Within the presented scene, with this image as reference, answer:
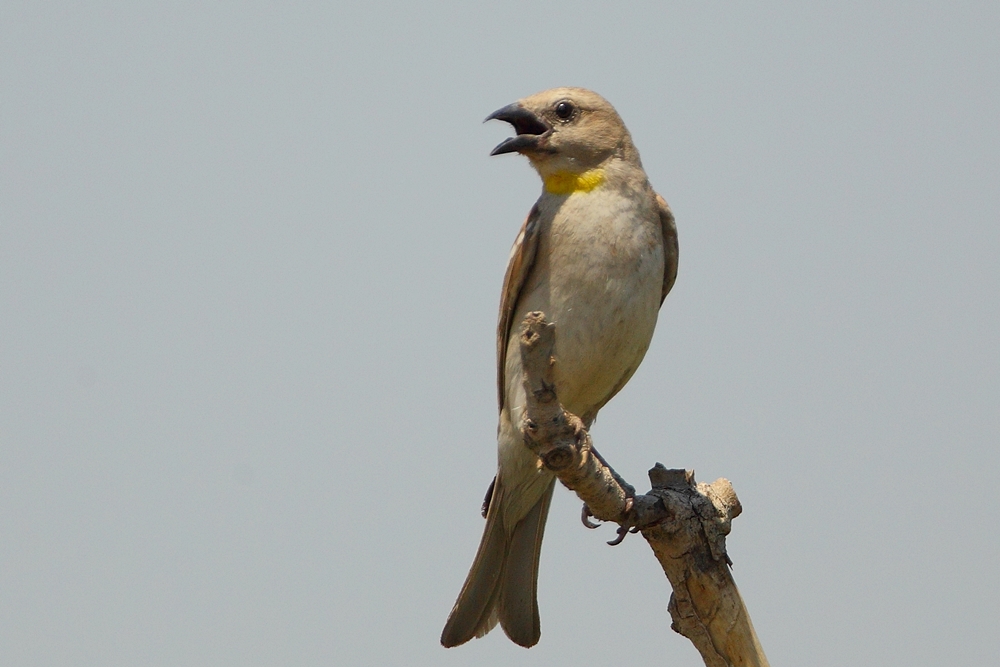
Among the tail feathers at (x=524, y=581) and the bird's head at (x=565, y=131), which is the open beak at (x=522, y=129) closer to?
the bird's head at (x=565, y=131)

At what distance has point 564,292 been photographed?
20.9 ft

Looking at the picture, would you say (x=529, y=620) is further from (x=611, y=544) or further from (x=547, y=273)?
(x=547, y=273)

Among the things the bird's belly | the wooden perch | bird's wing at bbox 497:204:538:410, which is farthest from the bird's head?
the wooden perch

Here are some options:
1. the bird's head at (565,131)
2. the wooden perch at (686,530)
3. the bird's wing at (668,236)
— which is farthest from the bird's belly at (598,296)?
the wooden perch at (686,530)

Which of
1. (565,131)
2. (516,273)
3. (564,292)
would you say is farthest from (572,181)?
(564,292)

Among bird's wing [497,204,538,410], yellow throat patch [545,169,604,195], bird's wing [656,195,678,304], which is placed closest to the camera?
bird's wing [497,204,538,410]

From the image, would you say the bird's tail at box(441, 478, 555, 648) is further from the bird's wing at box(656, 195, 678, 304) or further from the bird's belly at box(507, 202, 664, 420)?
the bird's wing at box(656, 195, 678, 304)

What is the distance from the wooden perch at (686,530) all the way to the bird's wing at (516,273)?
122 cm

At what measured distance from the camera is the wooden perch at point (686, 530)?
5488 mm

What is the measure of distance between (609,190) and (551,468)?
1947 millimetres

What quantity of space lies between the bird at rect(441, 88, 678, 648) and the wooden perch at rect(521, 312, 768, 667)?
2.53 ft

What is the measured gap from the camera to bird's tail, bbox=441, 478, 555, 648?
6887 mm

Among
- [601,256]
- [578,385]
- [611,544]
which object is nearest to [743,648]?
[611,544]

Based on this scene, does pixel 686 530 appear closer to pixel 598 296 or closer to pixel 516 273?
pixel 598 296
